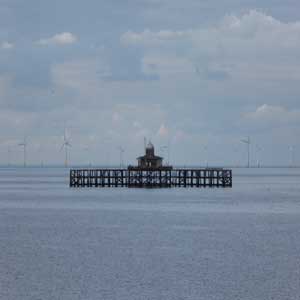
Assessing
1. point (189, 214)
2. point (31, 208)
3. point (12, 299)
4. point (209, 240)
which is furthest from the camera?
point (31, 208)

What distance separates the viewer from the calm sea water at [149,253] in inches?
1598

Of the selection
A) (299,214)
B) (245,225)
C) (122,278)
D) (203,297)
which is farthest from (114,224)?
(203,297)

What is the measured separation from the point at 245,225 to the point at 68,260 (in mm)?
29251

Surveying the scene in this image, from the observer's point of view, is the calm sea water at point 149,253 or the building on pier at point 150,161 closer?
the calm sea water at point 149,253

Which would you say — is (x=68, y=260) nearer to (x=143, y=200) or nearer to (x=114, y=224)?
(x=114, y=224)

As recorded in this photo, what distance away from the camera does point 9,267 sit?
1850 inches

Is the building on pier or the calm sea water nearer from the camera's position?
the calm sea water

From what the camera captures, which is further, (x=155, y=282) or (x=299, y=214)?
(x=299, y=214)

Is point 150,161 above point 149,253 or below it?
above

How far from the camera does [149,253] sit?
2103 inches

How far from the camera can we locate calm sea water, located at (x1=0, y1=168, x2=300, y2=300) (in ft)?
133

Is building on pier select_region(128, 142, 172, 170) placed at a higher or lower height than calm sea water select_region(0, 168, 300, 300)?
higher

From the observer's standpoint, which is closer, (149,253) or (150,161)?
(149,253)

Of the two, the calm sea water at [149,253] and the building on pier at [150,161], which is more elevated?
the building on pier at [150,161]
